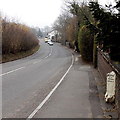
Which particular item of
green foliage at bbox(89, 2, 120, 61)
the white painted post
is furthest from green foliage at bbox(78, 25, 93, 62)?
green foliage at bbox(89, 2, 120, 61)

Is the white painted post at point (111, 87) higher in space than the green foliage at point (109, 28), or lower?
lower

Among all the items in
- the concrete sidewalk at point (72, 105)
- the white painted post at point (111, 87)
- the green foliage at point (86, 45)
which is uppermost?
the green foliage at point (86, 45)

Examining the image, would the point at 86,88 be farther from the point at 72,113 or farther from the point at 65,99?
the point at 72,113

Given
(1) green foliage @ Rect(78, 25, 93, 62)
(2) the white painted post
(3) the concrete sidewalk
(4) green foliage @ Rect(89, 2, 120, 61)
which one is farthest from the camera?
(1) green foliage @ Rect(78, 25, 93, 62)

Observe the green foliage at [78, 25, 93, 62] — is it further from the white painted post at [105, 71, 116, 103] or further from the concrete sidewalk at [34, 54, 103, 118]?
the white painted post at [105, 71, 116, 103]

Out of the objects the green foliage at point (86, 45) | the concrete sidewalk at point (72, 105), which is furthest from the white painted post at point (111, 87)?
the green foliage at point (86, 45)

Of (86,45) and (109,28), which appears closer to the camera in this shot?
(109,28)

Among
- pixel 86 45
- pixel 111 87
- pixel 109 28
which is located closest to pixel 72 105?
pixel 111 87

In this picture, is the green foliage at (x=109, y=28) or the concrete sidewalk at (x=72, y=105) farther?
the concrete sidewalk at (x=72, y=105)

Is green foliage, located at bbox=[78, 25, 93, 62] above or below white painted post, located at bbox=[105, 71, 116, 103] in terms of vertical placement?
above

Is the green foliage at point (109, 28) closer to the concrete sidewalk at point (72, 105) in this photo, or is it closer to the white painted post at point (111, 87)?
the concrete sidewalk at point (72, 105)

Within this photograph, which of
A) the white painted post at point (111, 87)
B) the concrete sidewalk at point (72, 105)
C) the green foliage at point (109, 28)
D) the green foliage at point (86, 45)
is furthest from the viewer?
the green foliage at point (86, 45)

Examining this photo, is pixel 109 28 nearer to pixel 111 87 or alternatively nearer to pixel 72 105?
pixel 111 87

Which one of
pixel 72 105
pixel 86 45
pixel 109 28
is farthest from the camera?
pixel 86 45
